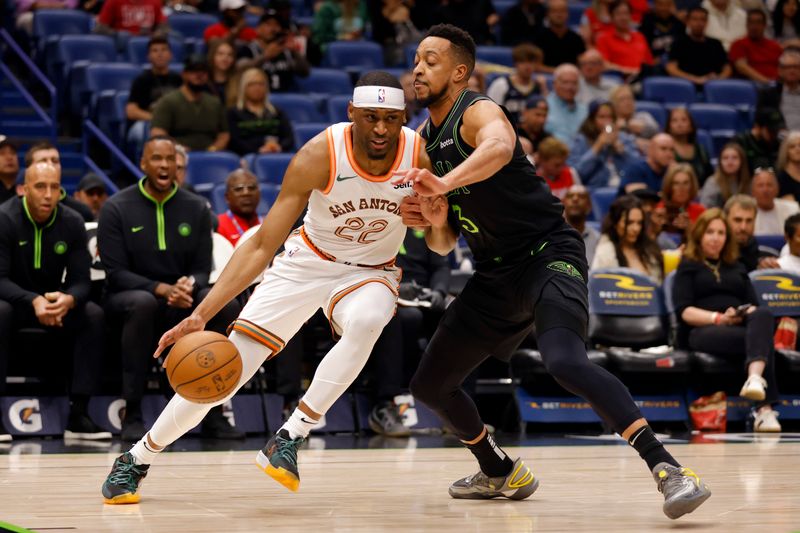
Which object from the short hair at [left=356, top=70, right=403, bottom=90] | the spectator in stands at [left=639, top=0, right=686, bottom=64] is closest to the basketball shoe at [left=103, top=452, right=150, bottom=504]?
the short hair at [left=356, top=70, right=403, bottom=90]

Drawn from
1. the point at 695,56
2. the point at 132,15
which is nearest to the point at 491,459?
the point at 132,15

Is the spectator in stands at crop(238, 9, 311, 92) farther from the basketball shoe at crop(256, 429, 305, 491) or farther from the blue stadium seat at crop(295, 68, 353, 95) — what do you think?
the basketball shoe at crop(256, 429, 305, 491)

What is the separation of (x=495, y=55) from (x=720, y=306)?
519 centimetres

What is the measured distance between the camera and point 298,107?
11.8m

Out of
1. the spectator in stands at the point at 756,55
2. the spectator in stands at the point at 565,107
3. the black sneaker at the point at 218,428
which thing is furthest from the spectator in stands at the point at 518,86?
the black sneaker at the point at 218,428

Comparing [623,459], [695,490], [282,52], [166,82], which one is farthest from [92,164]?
[695,490]

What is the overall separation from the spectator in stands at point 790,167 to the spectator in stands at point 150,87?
575cm

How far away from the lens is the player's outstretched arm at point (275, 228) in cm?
490

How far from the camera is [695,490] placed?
437cm

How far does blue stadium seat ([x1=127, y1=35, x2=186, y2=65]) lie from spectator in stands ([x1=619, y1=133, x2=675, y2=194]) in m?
4.55

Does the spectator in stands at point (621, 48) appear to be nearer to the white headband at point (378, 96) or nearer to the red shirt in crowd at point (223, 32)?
the red shirt in crowd at point (223, 32)

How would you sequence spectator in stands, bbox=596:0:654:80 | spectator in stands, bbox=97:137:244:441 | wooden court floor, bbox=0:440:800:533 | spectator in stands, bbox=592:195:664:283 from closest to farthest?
1. wooden court floor, bbox=0:440:800:533
2. spectator in stands, bbox=97:137:244:441
3. spectator in stands, bbox=592:195:664:283
4. spectator in stands, bbox=596:0:654:80

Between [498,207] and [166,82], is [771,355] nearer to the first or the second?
[498,207]

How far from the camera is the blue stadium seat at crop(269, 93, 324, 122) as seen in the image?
11.8 m
